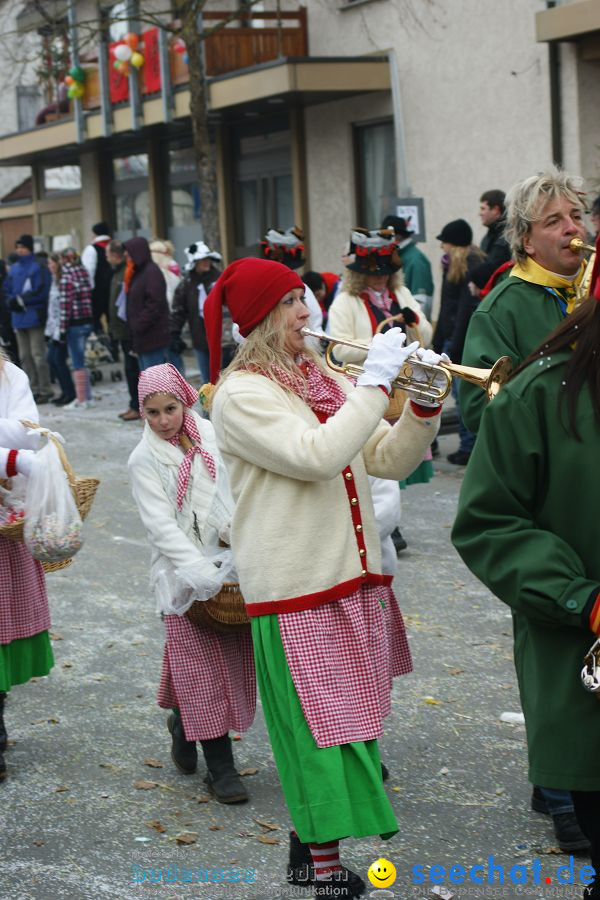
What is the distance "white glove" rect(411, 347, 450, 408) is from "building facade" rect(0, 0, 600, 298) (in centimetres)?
967

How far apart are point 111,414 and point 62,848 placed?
11.2 meters

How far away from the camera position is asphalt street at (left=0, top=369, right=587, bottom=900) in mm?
4141

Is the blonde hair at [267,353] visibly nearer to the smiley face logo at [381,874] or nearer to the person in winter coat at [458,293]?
the smiley face logo at [381,874]

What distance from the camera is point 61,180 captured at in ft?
94.6

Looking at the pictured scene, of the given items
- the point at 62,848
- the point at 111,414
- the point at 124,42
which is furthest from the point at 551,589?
the point at 124,42

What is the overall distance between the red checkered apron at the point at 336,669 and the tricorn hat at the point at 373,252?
4.27 meters

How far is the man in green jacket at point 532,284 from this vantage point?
14.0ft

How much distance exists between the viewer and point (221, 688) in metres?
4.77

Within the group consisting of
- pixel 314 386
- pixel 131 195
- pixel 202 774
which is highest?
pixel 131 195

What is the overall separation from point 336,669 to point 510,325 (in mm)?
1328

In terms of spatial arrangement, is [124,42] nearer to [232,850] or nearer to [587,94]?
[587,94]

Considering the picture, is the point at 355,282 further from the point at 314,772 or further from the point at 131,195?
the point at 131,195

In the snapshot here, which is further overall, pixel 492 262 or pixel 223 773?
pixel 492 262

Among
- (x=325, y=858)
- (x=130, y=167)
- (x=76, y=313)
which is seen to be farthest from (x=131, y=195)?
(x=325, y=858)
